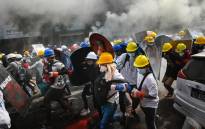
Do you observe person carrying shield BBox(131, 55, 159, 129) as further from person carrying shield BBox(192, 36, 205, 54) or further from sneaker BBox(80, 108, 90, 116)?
person carrying shield BBox(192, 36, 205, 54)

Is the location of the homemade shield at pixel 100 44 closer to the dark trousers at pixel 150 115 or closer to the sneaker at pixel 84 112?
the sneaker at pixel 84 112

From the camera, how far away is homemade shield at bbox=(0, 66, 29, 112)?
16.5 ft

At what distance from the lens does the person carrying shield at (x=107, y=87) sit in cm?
496

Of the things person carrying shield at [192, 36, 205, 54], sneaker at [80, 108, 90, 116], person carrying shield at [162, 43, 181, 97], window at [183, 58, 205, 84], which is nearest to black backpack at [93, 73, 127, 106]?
window at [183, 58, 205, 84]

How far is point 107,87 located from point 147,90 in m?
0.63

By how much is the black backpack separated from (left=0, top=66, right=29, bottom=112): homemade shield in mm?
1327

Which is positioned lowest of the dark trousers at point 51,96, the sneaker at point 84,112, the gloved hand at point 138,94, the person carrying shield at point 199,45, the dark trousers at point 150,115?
the sneaker at point 84,112

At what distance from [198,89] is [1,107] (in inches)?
108

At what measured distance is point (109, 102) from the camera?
5.15 meters

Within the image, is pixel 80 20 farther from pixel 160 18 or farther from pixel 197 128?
pixel 197 128

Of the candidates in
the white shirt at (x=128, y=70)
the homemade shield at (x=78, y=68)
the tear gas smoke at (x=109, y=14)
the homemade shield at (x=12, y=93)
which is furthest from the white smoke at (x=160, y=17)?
the homemade shield at (x=12, y=93)

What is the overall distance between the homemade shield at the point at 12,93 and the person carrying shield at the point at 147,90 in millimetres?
1962

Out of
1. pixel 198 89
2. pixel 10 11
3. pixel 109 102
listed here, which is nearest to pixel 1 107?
pixel 109 102

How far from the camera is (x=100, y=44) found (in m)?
6.54
